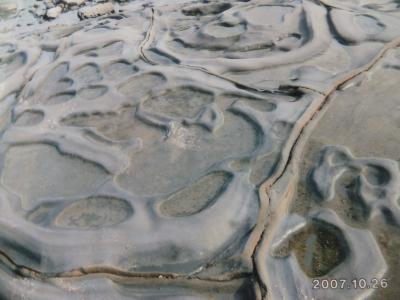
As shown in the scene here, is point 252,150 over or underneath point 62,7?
over

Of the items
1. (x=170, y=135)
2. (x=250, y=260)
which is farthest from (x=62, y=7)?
(x=250, y=260)

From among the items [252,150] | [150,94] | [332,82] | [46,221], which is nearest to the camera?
[46,221]

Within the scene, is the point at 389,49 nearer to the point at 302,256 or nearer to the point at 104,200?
the point at 302,256

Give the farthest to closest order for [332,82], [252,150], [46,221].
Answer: [332,82] < [252,150] < [46,221]

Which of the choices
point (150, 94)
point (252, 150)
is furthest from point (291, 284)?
point (150, 94)

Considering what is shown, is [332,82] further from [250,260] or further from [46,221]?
[46,221]

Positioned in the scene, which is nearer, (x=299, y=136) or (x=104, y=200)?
(x=104, y=200)
